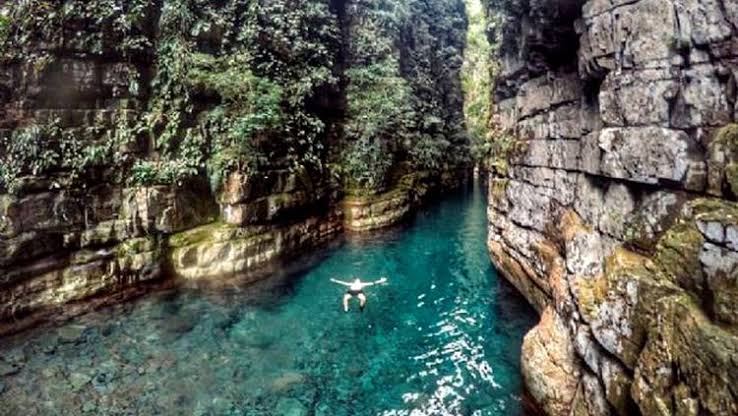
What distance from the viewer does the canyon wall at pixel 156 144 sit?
12.5 meters

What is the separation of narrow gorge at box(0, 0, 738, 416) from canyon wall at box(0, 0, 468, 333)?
0.23 feet

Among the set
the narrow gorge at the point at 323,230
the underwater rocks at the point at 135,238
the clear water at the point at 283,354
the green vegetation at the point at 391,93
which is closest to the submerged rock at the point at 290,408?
the clear water at the point at 283,354

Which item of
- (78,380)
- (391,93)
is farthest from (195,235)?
(391,93)

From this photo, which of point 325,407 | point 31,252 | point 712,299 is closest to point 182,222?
point 31,252

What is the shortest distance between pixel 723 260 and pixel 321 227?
→ 1732 centimetres

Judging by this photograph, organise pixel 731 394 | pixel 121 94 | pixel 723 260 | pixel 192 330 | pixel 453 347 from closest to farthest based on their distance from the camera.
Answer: pixel 731 394, pixel 723 260, pixel 453 347, pixel 192 330, pixel 121 94

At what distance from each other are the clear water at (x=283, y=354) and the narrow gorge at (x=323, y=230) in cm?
7

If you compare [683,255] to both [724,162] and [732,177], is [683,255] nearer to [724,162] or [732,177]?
[732,177]

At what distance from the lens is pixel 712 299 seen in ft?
16.6

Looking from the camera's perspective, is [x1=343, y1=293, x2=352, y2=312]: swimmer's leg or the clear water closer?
the clear water

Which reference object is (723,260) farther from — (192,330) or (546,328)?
(192,330)

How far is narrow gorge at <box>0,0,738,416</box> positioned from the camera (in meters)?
6.06

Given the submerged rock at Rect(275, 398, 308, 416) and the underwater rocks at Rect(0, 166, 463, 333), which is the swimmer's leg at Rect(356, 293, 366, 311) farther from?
the underwater rocks at Rect(0, 166, 463, 333)

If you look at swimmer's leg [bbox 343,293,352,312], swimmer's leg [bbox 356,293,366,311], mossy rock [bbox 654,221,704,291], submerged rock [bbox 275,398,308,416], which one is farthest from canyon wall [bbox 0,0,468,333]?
mossy rock [bbox 654,221,704,291]
